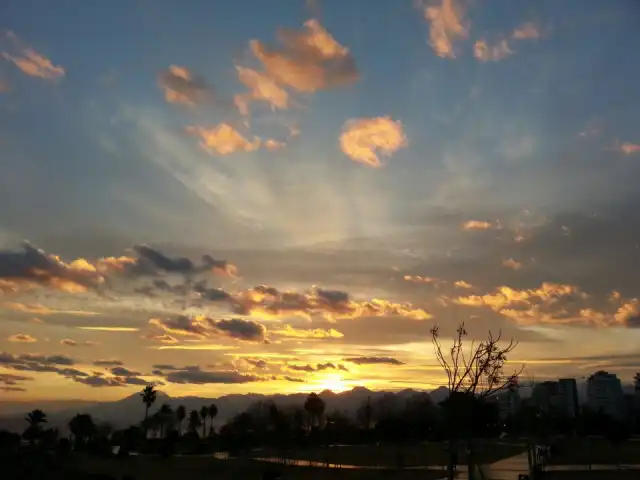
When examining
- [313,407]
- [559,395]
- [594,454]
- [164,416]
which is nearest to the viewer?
[594,454]

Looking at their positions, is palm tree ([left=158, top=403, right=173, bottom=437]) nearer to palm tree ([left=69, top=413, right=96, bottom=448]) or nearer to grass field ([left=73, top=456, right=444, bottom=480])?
palm tree ([left=69, top=413, right=96, bottom=448])

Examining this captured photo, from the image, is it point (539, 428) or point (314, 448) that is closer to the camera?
point (539, 428)

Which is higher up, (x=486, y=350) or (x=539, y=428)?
(x=486, y=350)

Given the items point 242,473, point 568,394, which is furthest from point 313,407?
point 568,394

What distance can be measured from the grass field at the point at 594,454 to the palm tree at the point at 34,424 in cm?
5990

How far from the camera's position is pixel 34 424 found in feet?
264

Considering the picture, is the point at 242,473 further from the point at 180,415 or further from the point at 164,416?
the point at 180,415

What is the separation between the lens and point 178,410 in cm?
13788

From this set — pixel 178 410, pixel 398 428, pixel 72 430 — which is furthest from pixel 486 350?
pixel 178 410

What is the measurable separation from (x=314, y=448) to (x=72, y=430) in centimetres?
3748

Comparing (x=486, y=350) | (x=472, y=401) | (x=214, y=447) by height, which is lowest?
(x=214, y=447)

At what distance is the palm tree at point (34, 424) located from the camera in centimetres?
7654

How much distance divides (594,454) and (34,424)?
220 ft

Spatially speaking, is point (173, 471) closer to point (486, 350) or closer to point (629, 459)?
point (486, 350)
